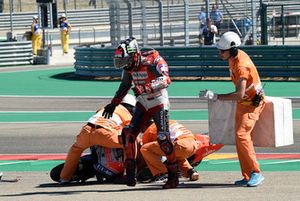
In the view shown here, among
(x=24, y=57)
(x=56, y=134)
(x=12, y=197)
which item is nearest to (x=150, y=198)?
(x=12, y=197)

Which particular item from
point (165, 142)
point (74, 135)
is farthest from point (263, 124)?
point (74, 135)

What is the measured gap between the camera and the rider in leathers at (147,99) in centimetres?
1044

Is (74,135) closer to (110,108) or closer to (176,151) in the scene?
(110,108)

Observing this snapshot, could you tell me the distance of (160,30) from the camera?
29578 mm

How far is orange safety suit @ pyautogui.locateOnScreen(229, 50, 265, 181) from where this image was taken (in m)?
10.3

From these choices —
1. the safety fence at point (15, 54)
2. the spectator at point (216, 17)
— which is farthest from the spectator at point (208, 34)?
the safety fence at point (15, 54)

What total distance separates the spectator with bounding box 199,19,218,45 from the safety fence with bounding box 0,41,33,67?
880 cm

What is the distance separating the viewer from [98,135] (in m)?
11.0

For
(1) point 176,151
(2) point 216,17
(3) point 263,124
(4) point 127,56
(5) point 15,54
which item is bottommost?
(5) point 15,54

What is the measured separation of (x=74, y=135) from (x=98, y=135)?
5.85 m

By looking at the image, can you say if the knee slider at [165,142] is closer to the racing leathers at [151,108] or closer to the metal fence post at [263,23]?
the racing leathers at [151,108]

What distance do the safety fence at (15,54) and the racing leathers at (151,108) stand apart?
1080 inches

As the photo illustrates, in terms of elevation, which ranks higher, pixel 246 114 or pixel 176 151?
pixel 246 114

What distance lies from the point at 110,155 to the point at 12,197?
157cm
